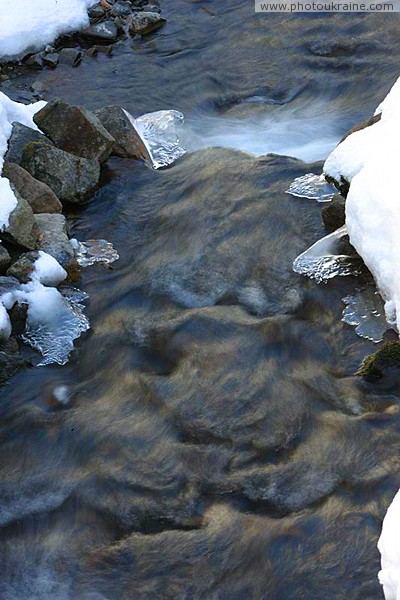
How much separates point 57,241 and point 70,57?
161 inches

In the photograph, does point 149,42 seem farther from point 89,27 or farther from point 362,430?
point 362,430

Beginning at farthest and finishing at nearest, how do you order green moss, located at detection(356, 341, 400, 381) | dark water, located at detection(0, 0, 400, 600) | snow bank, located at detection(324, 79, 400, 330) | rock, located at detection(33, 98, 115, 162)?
rock, located at detection(33, 98, 115, 162) → snow bank, located at detection(324, 79, 400, 330) → green moss, located at detection(356, 341, 400, 381) → dark water, located at detection(0, 0, 400, 600)

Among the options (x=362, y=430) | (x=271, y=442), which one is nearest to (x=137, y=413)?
Result: (x=271, y=442)

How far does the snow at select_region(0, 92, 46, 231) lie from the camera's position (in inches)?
281

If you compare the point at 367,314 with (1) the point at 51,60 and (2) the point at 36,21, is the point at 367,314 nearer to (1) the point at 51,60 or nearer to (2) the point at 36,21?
(1) the point at 51,60

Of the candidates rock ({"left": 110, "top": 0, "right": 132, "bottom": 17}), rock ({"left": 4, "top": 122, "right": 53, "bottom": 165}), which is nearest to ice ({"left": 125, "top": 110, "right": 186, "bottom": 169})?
rock ({"left": 4, "top": 122, "right": 53, "bottom": 165})

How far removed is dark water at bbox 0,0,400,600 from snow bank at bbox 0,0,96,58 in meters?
3.08

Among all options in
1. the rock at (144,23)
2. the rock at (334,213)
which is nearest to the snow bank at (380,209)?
the rock at (334,213)

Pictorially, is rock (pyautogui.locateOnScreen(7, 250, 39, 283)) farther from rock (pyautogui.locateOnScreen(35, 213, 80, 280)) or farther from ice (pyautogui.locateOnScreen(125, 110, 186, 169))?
ice (pyautogui.locateOnScreen(125, 110, 186, 169))

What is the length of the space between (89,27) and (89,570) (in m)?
7.86

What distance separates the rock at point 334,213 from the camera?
7047 millimetres

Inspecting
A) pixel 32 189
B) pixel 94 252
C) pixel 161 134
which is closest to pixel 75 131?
pixel 32 189

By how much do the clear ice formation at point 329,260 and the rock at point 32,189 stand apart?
2229 mm

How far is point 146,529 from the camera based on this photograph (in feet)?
16.7
